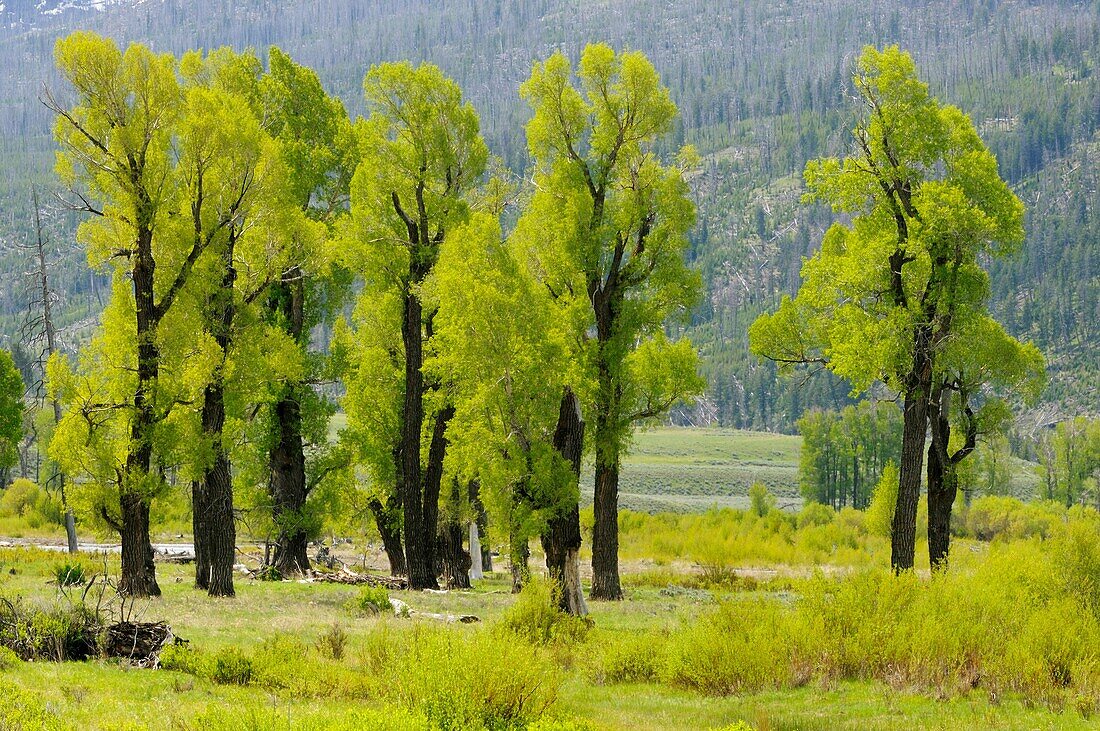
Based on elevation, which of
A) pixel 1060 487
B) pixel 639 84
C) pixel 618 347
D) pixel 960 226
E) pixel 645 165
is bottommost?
pixel 1060 487

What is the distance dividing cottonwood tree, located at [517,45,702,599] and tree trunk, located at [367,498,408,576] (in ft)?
32.1

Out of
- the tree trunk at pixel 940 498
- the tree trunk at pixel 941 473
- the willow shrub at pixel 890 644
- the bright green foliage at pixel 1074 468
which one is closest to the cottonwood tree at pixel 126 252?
the willow shrub at pixel 890 644

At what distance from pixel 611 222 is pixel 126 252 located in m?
10.4

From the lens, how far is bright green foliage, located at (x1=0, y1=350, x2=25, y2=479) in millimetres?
45406

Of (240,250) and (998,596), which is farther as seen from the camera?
(240,250)

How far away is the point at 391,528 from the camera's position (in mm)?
32125

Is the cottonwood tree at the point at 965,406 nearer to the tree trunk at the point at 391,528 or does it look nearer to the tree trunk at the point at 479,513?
the tree trunk at the point at 479,513

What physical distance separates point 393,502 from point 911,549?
16.8m

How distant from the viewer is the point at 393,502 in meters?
31.9

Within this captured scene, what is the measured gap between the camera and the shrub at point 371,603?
19.4 meters

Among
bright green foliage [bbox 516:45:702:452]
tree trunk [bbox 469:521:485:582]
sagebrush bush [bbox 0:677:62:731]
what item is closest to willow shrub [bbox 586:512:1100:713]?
sagebrush bush [bbox 0:677:62:731]

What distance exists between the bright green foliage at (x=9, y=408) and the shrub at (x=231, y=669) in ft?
124

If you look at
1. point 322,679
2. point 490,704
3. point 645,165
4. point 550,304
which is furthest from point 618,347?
point 490,704

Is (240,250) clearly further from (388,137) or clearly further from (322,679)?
(322,679)
